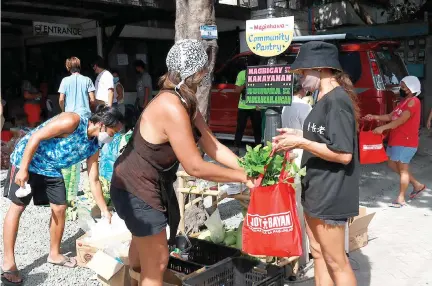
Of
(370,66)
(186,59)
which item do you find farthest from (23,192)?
(370,66)

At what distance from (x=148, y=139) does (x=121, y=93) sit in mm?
6589

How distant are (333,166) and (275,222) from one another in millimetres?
489

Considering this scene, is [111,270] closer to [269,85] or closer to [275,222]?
[275,222]

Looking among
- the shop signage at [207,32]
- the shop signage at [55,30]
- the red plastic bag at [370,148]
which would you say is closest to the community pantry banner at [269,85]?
the shop signage at [207,32]

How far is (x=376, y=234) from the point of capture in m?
5.08

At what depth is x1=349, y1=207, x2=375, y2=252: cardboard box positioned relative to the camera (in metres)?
4.39

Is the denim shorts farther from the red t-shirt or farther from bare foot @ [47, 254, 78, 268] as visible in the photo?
bare foot @ [47, 254, 78, 268]

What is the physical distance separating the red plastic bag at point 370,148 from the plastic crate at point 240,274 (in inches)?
68.9

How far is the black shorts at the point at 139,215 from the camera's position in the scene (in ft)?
8.75

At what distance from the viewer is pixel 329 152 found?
2686mm

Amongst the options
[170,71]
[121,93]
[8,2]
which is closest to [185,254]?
[170,71]

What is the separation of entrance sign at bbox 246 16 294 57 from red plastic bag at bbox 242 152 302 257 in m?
2.16

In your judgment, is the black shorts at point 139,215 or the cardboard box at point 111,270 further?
the cardboard box at point 111,270

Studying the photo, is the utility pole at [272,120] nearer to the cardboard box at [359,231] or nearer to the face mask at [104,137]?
the cardboard box at [359,231]
